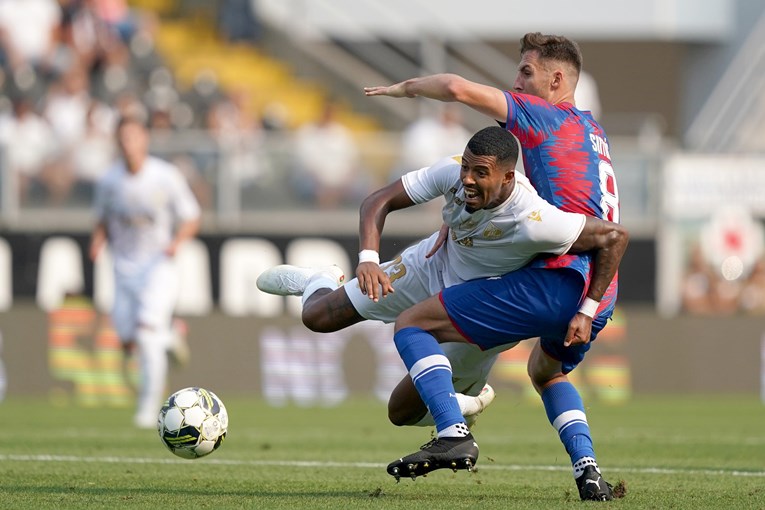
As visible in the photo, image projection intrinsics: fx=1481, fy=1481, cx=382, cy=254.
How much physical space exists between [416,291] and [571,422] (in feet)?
3.46

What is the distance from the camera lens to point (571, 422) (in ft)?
24.7

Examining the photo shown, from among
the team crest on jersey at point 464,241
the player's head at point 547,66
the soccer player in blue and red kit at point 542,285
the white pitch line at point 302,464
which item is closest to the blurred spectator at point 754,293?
the white pitch line at point 302,464

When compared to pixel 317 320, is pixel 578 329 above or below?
above

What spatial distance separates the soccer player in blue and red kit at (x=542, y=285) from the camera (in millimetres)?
7156

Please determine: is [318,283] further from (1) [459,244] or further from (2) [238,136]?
(2) [238,136]

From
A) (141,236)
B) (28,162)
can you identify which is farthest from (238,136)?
(141,236)

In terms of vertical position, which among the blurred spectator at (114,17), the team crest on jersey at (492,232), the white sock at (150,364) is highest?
the blurred spectator at (114,17)

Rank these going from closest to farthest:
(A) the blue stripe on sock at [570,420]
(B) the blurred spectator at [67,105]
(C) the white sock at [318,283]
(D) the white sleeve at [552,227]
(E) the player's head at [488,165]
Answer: (E) the player's head at [488,165]
(D) the white sleeve at [552,227]
(A) the blue stripe on sock at [570,420]
(C) the white sock at [318,283]
(B) the blurred spectator at [67,105]

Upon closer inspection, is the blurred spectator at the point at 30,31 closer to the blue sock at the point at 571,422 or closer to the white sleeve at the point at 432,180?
the white sleeve at the point at 432,180

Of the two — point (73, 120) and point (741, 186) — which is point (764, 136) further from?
point (73, 120)

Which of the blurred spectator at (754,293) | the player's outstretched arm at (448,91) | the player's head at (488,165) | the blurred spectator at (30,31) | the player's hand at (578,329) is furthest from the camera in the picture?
the blurred spectator at (30,31)

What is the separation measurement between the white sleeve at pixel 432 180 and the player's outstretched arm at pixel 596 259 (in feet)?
2.26

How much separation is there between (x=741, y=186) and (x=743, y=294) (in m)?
1.50

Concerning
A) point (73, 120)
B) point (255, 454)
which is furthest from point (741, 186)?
point (255, 454)
